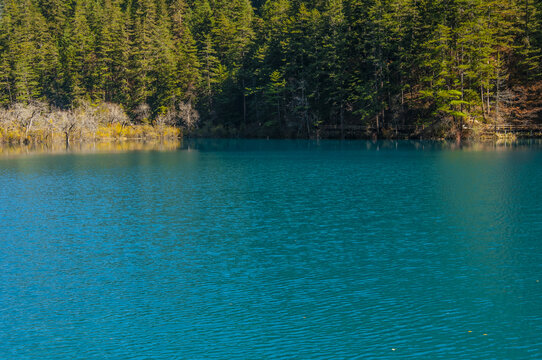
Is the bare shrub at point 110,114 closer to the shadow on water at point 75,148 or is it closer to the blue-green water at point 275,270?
the shadow on water at point 75,148

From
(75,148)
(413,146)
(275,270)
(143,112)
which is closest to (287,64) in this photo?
(413,146)

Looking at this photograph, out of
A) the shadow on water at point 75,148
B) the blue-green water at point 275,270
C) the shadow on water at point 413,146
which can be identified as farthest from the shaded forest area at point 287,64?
the blue-green water at point 275,270

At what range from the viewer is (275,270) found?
60.5ft

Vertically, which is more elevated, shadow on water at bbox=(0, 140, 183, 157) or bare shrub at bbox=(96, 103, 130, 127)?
bare shrub at bbox=(96, 103, 130, 127)

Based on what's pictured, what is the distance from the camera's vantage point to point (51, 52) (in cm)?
11581

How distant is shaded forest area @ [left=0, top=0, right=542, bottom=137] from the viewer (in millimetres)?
73938

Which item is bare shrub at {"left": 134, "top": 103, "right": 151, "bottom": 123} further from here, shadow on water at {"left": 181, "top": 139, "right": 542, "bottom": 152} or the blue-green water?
the blue-green water

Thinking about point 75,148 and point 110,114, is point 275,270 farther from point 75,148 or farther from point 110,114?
point 110,114

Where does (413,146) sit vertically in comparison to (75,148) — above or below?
below

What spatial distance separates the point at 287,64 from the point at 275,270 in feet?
247

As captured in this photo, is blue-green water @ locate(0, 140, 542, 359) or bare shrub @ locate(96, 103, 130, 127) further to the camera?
bare shrub @ locate(96, 103, 130, 127)

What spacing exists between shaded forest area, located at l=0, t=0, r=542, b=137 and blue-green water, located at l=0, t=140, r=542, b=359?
4053cm

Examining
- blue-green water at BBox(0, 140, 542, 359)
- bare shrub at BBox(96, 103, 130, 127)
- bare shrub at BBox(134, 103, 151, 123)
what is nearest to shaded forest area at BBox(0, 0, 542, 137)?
bare shrub at BBox(134, 103, 151, 123)

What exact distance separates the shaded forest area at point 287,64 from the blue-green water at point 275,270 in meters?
40.5
